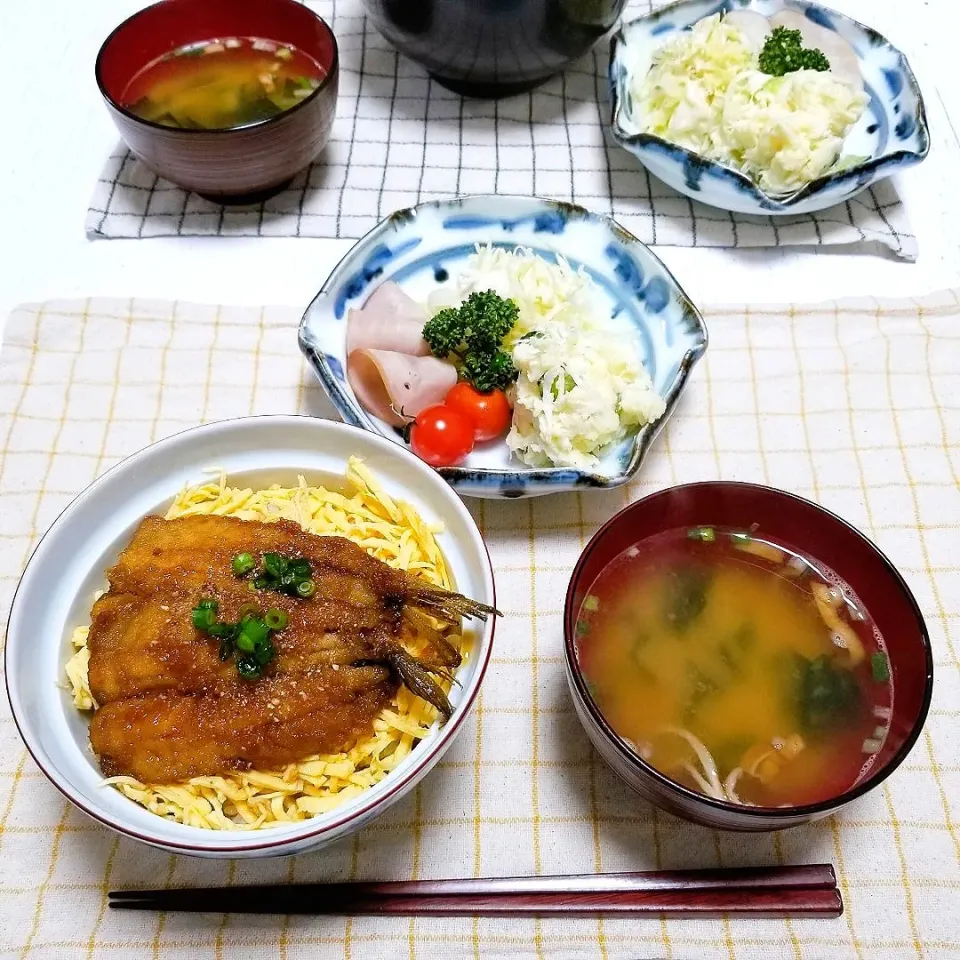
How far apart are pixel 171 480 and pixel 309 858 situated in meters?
0.83

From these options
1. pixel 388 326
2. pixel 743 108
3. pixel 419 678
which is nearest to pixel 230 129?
pixel 388 326

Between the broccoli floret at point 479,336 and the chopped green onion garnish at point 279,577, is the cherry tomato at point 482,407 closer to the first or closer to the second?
→ the broccoli floret at point 479,336

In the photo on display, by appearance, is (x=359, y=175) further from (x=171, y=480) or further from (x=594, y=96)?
(x=171, y=480)

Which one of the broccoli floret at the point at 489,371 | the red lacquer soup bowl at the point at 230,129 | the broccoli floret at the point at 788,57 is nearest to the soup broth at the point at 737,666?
the broccoli floret at the point at 489,371

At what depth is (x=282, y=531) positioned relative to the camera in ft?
5.71

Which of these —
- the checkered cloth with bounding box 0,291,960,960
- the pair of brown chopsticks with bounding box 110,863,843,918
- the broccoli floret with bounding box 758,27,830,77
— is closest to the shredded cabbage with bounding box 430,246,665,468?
the checkered cloth with bounding box 0,291,960,960

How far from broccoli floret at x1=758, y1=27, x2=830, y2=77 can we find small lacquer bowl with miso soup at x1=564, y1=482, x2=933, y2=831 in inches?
66.2

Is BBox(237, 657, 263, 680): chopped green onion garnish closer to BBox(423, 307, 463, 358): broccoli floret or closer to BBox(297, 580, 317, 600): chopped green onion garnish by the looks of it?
BBox(297, 580, 317, 600): chopped green onion garnish

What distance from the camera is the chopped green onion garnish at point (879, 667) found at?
1.65 meters

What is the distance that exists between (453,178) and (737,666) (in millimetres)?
1927

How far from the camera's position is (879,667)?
5.46 ft

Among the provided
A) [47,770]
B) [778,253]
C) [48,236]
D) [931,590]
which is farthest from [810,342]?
[48,236]

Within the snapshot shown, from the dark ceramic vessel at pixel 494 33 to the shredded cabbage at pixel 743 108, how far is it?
0.27 metres

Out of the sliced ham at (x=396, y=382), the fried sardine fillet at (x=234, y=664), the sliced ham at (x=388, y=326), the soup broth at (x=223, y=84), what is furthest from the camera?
the soup broth at (x=223, y=84)
